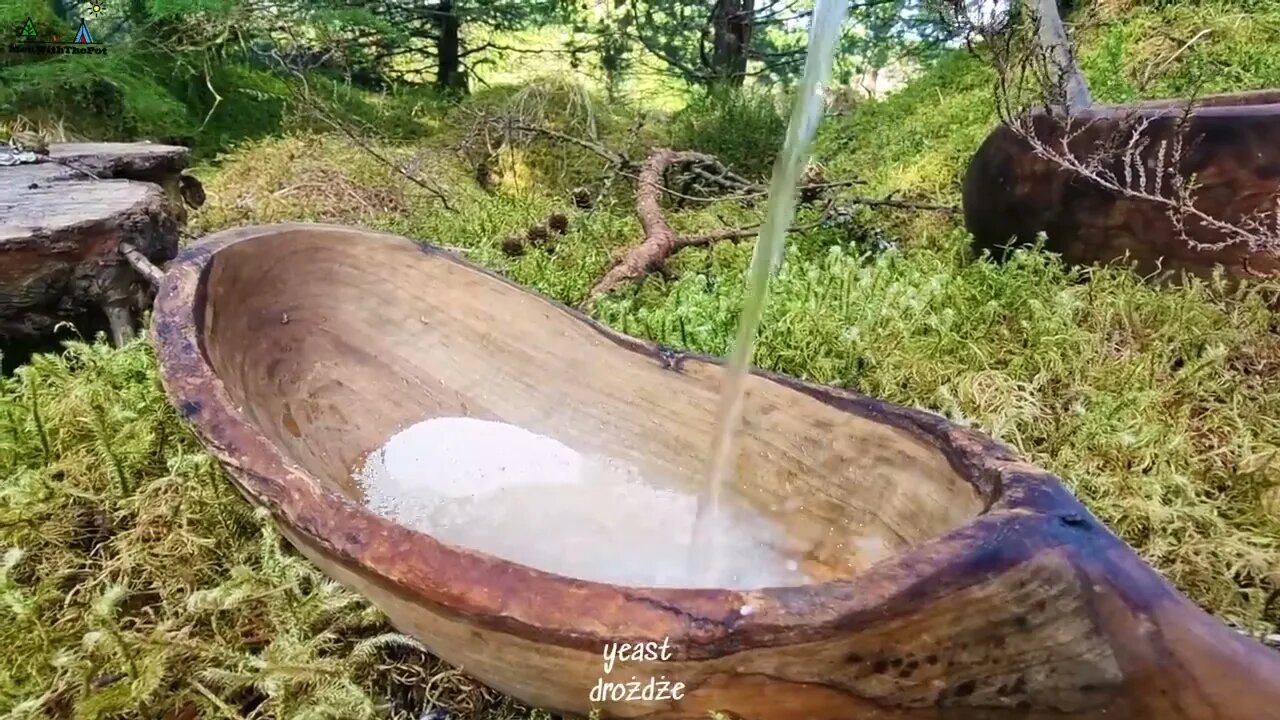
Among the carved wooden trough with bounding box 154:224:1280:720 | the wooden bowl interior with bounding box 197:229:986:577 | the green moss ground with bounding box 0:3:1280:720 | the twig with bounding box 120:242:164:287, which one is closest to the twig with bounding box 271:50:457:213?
the green moss ground with bounding box 0:3:1280:720

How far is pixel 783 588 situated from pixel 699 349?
0.84m

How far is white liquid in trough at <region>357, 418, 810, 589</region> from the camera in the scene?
96 centimetres

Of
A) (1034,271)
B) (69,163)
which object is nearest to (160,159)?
(69,163)

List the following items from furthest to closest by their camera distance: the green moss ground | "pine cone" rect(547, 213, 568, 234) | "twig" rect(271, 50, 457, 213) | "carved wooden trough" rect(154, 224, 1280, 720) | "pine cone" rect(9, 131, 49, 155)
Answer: "twig" rect(271, 50, 457, 213)
"pine cone" rect(547, 213, 568, 234)
"pine cone" rect(9, 131, 49, 155)
the green moss ground
"carved wooden trough" rect(154, 224, 1280, 720)

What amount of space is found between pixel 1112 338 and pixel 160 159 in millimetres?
1901

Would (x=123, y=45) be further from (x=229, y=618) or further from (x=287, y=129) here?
(x=229, y=618)

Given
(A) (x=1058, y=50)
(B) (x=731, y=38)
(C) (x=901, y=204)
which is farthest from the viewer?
(B) (x=731, y=38)

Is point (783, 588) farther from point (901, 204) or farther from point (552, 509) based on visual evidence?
point (901, 204)

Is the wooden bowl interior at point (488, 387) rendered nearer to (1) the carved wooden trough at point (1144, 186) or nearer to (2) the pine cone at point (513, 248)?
(1) the carved wooden trough at point (1144, 186)

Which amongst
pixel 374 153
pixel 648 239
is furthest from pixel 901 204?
pixel 374 153

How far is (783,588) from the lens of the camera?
558mm

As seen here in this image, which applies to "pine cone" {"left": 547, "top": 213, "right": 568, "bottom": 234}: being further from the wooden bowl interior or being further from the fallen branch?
the wooden bowl interior

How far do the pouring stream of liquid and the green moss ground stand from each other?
31cm

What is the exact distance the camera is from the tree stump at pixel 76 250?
4.24 feet
